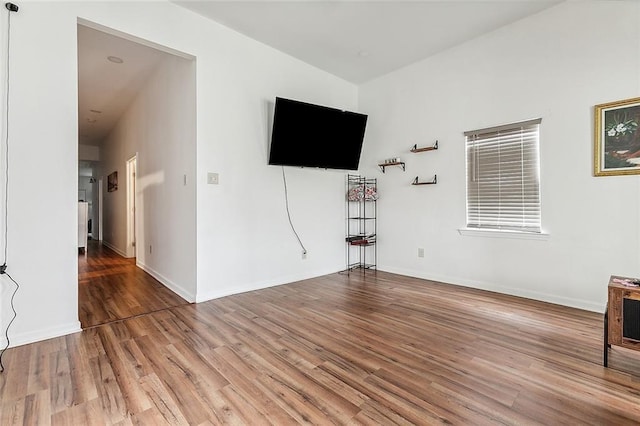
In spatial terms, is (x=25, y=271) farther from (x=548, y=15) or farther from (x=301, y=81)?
(x=548, y=15)

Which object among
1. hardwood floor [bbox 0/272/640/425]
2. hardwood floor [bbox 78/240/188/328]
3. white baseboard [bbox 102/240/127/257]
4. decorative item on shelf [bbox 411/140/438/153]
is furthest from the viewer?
white baseboard [bbox 102/240/127/257]

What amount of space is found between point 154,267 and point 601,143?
527cm

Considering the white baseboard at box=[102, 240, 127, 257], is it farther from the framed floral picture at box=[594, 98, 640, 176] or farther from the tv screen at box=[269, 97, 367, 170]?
the framed floral picture at box=[594, 98, 640, 176]

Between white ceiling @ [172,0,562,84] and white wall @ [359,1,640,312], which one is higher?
white ceiling @ [172,0,562,84]

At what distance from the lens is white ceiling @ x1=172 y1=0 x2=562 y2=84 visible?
2.96m

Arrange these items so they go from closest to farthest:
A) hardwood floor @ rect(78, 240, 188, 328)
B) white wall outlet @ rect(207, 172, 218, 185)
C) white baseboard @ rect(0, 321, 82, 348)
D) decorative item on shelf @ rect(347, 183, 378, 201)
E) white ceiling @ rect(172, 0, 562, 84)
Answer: white baseboard @ rect(0, 321, 82, 348)
hardwood floor @ rect(78, 240, 188, 328)
white ceiling @ rect(172, 0, 562, 84)
white wall outlet @ rect(207, 172, 218, 185)
decorative item on shelf @ rect(347, 183, 378, 201)

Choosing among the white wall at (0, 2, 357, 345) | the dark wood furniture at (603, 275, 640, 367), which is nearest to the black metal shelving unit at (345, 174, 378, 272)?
the white wall at (0, 2, 357, 345)

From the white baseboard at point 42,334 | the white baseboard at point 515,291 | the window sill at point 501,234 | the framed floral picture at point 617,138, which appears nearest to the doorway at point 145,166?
the white baseboard at point 42,334

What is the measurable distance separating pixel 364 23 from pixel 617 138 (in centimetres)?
259

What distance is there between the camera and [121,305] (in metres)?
3.07

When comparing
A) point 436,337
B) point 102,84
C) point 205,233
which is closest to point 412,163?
point 436,337

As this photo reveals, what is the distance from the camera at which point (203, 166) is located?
126 inches

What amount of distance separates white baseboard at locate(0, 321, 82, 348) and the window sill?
13.0ft

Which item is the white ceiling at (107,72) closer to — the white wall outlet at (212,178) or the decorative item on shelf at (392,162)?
the white wall outlet at (212,178)
